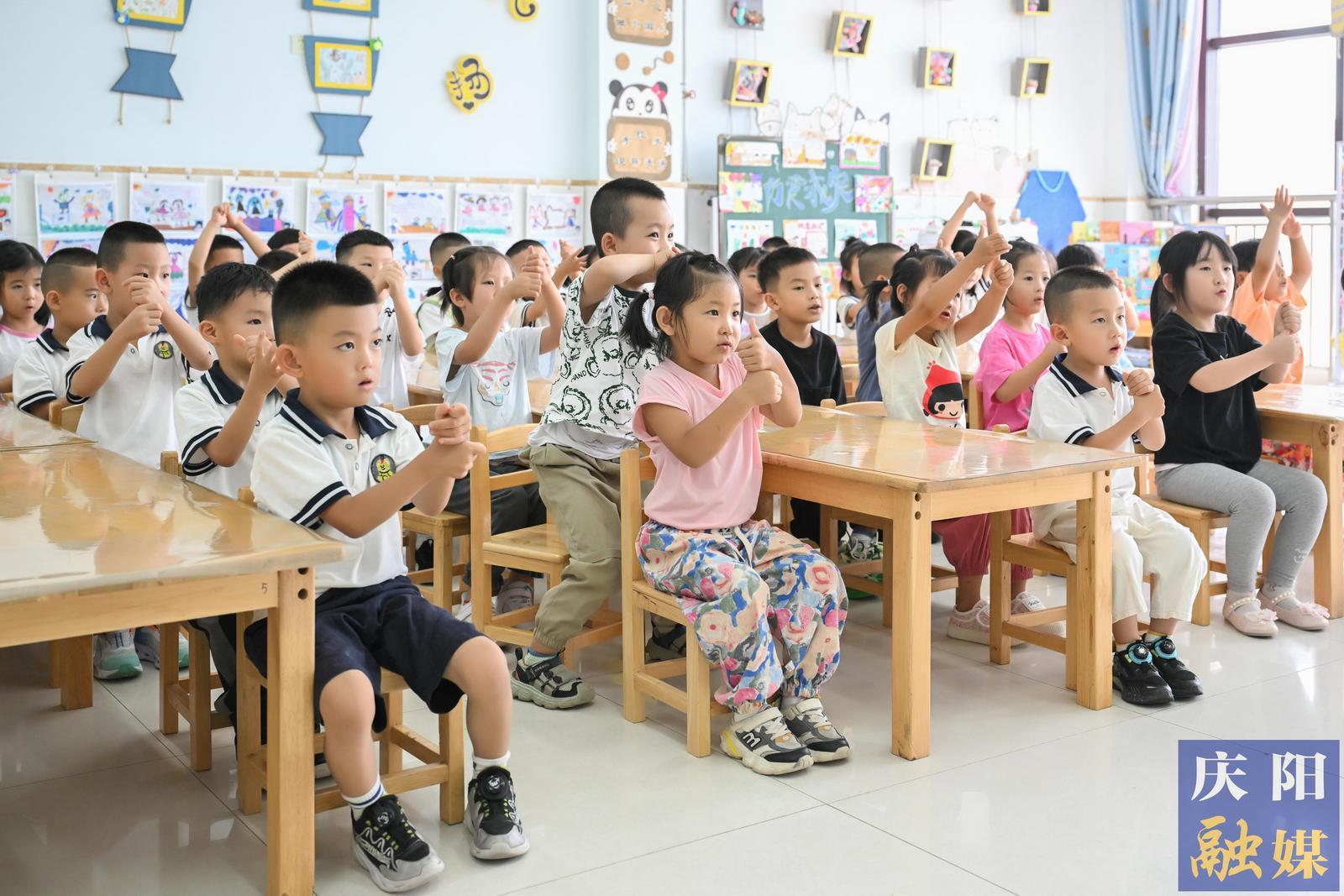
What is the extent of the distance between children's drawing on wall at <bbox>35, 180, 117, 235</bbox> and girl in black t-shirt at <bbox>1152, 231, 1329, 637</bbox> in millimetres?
4217

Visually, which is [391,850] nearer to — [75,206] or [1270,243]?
[1270,243]

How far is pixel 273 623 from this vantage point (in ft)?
5.77

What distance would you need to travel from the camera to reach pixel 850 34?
24.0 feet

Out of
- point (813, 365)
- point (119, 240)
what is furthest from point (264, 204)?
point (813, 365)

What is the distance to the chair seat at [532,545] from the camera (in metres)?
2.80

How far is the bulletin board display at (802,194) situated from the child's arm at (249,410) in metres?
4.72

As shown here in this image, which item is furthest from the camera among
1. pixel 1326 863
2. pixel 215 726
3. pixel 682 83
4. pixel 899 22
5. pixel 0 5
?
pixel 899 22

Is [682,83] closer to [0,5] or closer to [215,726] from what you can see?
[0,5]

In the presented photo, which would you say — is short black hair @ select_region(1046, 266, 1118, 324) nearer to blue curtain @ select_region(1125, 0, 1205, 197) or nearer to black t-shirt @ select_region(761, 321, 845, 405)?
black t-shirt @ select_region(761, 321, 845, 405)

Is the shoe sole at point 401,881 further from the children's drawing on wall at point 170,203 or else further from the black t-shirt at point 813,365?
the children's drawing on wall at point 170,203

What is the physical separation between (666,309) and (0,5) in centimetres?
393

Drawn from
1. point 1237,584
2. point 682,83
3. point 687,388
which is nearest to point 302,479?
point 687,388

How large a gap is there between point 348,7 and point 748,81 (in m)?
2.28

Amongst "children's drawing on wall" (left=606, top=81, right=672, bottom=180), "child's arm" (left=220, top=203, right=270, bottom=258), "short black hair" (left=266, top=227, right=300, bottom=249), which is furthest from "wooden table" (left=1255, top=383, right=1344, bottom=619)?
"children's drawing on wall" (left=606, top=81, right=672, bottom=180)
